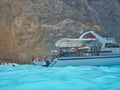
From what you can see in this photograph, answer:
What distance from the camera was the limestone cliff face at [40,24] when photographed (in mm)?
40219

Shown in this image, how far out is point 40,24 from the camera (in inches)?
1641

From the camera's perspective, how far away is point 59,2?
147ft

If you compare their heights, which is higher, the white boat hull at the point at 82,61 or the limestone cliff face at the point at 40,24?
the limestone cliff face at the point at 40,24

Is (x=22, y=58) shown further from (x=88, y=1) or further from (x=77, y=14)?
(x=88, y=1)

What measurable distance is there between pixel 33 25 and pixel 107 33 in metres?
11.1

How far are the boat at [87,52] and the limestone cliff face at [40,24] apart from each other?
21.2 ft

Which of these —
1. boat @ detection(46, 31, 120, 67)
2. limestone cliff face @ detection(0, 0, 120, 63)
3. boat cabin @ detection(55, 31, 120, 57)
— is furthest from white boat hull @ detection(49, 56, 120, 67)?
limestone cliff face @ detection(0, 0, 120, 63)

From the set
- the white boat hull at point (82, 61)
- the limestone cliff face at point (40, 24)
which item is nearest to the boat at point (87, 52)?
the white boat hull at point (82, 61)

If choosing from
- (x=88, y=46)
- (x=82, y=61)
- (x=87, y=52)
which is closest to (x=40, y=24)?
(x=88, y=46)

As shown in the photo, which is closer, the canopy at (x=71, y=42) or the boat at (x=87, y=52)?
the boat at (x=87, y=52)

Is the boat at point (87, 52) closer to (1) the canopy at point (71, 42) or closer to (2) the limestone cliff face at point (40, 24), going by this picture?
(1) the canopy at point (71, 42)

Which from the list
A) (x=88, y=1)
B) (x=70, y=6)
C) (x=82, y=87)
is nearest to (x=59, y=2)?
(x=70, y=6)

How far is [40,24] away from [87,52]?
1186 cm

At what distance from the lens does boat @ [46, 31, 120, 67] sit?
98.1ft
